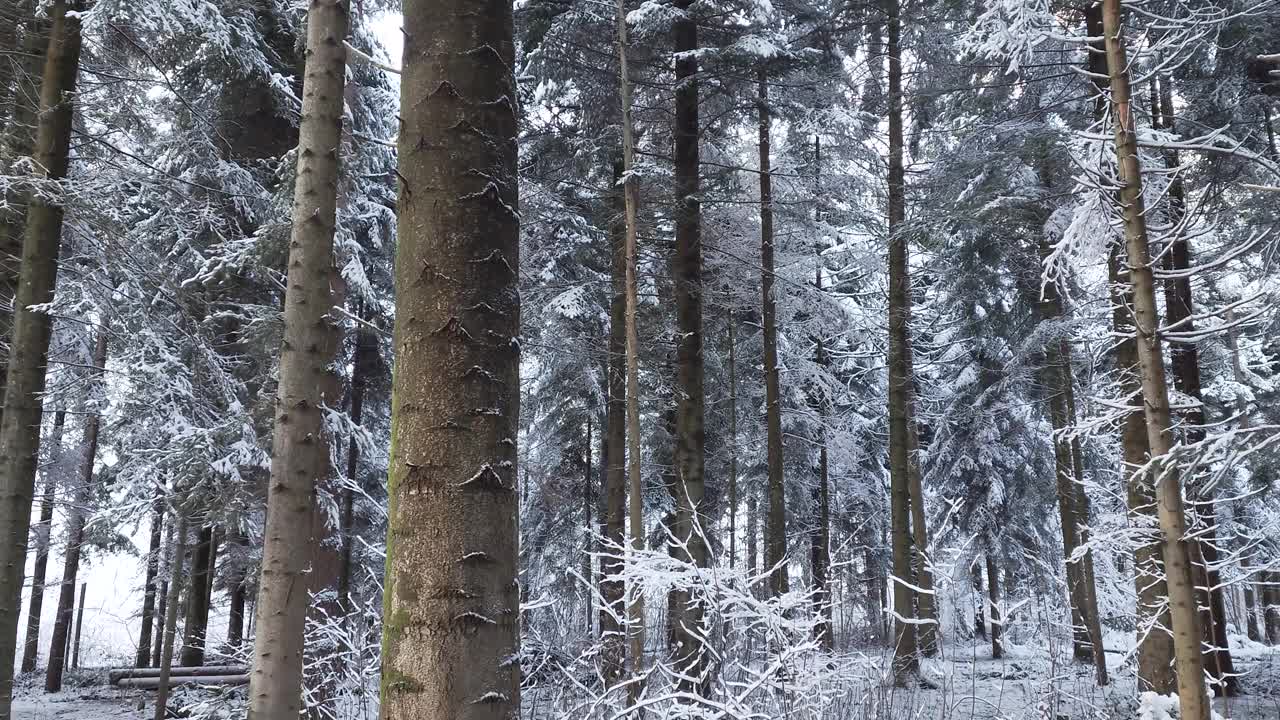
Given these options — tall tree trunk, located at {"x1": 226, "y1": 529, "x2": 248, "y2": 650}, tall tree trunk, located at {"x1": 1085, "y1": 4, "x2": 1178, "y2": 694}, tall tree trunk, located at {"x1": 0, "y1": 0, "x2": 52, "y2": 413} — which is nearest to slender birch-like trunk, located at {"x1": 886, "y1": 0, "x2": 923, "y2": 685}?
tall tree trunk, located at {"x1": 1085, "y1": 4, "x2": 1178, "y2": 694}

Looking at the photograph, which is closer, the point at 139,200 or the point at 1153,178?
the point at 1153,178

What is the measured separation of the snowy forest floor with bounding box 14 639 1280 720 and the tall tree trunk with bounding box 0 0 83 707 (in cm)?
198

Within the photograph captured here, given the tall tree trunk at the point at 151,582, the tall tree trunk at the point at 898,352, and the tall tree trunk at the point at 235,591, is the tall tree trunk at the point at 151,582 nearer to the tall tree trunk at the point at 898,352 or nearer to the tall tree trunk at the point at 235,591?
the tall tree trunk at the point at 235,591

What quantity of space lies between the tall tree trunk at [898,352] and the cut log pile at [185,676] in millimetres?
10800

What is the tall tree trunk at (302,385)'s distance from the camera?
13.4 ft

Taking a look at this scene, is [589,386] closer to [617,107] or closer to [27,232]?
[617,107]

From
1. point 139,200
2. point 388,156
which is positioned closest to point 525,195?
point 388,156

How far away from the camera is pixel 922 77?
43.2 feet

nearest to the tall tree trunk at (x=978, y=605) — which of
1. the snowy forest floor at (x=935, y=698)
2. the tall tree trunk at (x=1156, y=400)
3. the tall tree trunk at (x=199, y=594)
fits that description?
the snowy forest floor at (x=935, y=698)

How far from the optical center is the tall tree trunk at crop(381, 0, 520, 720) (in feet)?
4.88

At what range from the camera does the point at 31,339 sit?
21.4 ft

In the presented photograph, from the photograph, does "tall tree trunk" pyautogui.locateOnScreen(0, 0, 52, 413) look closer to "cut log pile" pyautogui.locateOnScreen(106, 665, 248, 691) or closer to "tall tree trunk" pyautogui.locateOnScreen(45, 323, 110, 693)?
"cut log pile" pyautogui.locateOnScreen(106, 665, 248, 691)

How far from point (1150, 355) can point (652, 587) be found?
3.03 m

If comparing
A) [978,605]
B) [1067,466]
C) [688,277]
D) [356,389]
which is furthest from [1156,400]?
[356,389]
